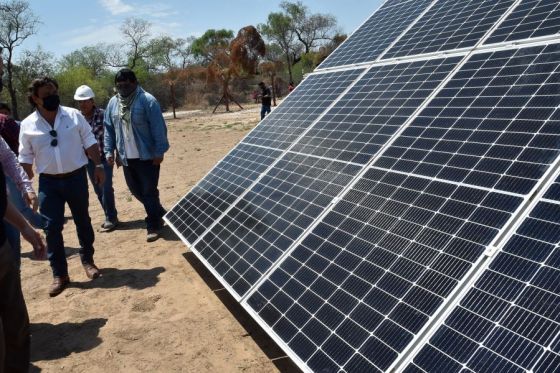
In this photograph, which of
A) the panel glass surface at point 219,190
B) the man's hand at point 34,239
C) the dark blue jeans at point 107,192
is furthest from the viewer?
the dark blue jeans at point 107,192

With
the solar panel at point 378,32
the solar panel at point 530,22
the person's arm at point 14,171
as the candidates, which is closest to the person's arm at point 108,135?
the person's arm at point 14,171

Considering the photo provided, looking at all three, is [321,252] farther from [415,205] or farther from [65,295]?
[65,295]

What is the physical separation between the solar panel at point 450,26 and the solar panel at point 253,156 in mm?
814

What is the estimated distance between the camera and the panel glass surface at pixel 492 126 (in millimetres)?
3334

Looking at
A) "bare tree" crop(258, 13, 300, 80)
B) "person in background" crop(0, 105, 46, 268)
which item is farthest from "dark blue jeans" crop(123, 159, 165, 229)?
"bare tree" crop(258, 13, 300, 80)

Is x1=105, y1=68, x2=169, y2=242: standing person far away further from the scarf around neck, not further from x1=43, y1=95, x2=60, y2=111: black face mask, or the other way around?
x1=43, y1=95, x2=60, y2=111: black face mask

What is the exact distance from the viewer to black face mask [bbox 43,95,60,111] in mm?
5422

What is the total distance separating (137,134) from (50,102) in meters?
1.62

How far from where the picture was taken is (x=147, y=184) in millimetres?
7234

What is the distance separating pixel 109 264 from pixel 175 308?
6.29 feet

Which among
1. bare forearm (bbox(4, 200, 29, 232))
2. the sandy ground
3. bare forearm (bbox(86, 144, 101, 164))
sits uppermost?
bare forearm (bbox(86, 144, 101, 164))

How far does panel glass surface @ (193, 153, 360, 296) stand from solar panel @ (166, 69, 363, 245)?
1.09ft

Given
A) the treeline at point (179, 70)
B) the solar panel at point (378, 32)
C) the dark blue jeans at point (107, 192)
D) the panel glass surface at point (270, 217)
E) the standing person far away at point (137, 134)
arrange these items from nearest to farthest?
the panel glass surface at point (270, 217) < the solar panel at point (378, 32) < the standing person far away at point (137, 134) < the dark blue jeans at point (107, 192) < the treeline at point (179, 70)

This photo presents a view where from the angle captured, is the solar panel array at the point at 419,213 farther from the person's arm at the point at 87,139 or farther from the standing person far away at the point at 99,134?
the standing person far away at the point at 99,134
